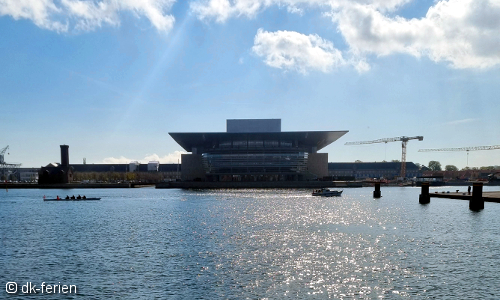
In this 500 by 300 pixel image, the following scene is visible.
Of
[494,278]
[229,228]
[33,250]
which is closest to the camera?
[494,278]

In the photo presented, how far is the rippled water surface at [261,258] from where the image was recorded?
22.5m

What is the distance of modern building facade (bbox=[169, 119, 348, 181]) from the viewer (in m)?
157

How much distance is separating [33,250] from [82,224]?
1745 centimetres

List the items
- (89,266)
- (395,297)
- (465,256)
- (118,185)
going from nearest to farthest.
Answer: (395,297) < (89,266) < (465,256) < (118,185)

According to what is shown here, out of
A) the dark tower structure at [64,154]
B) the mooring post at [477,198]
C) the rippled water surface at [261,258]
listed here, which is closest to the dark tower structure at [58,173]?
the dark tower structure at [64,154]

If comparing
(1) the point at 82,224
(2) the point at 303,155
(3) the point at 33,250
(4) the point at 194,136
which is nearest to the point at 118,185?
(4) the point at 194,136

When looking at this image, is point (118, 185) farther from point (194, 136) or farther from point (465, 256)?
point (465, 256)

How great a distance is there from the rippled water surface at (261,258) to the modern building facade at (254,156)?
347 feet

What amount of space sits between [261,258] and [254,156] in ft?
420

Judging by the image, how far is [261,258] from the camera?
29547 mm

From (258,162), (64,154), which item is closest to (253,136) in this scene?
(258,162)

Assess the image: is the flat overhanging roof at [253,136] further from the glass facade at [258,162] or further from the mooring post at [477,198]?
the mooring post at [477,198]

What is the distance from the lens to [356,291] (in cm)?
2186

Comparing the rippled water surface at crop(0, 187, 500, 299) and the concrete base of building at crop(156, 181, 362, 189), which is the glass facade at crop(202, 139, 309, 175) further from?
the rippled water surface at crop(0, 187, 500, 299)
